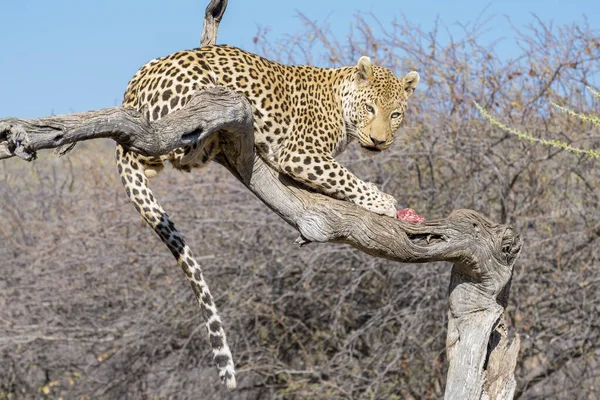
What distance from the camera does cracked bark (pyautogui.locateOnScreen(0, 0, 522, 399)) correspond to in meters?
3.78

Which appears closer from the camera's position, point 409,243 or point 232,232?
point 409,243

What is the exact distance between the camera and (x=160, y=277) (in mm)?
12547

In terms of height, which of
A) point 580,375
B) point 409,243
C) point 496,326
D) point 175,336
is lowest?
point 175,336

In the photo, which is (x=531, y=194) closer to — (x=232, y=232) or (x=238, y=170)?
(x=232, y=232)

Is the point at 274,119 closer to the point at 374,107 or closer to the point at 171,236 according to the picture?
the point at 374,107

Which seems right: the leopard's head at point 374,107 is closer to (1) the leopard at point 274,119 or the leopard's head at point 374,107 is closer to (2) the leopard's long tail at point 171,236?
(1) the leopard at point 274,119

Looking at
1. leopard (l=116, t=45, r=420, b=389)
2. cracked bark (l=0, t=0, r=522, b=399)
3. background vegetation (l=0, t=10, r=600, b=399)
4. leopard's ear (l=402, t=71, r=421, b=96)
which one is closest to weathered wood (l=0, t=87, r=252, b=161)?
A: cracked bark (l=0, t=0, r=522, b=399)

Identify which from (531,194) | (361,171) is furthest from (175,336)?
(531,194)

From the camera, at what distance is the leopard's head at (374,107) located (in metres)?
5.59

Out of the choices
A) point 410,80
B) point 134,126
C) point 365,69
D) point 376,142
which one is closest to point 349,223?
point 376,142

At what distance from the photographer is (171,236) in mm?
5086

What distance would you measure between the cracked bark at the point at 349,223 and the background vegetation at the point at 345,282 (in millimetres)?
4685

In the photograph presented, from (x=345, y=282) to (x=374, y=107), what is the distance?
246 inches

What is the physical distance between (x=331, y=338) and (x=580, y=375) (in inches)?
116
